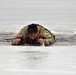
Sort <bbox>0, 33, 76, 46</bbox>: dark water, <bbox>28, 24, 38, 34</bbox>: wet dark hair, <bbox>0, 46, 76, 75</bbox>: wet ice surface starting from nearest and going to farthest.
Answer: <bbox>0, 46, 76, 75</bbox>: wet ice surface → <bbox>28, 24, 38, 34</bbox>: wet dark hair → <bbox>0, 33, 76, 46</bbox>: dark water

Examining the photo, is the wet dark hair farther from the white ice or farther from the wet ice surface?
the wet ice surface

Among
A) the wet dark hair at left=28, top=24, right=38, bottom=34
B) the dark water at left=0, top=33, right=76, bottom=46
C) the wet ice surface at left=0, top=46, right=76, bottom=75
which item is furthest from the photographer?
the dark water at left=0, top=33, right=76, bottom=46

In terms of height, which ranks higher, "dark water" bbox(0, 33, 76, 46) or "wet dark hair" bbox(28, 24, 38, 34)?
"wet dark hair" bbox(28, 24, 38, 34)

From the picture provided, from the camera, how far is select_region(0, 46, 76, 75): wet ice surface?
2925mm

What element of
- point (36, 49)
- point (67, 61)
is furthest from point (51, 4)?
point (67, 61)

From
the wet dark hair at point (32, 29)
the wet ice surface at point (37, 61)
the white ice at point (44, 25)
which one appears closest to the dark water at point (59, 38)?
the white ice at point (44, 25)

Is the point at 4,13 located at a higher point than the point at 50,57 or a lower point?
higher

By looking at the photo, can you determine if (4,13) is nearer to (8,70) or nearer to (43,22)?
(43,22)

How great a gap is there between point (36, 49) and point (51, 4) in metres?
2.57

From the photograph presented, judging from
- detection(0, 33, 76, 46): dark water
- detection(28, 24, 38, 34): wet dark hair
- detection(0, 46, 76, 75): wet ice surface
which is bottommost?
detection(0, 46, 76, 75): wet ice surface

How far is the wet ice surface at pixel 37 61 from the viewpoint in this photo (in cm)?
292

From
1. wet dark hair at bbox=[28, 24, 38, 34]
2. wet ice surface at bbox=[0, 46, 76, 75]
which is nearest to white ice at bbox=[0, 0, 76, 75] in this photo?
wet ice surface at bbox=[0, 46, 76, 75]

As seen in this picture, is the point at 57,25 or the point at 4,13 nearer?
the point at 57,25

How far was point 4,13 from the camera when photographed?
5.68m
